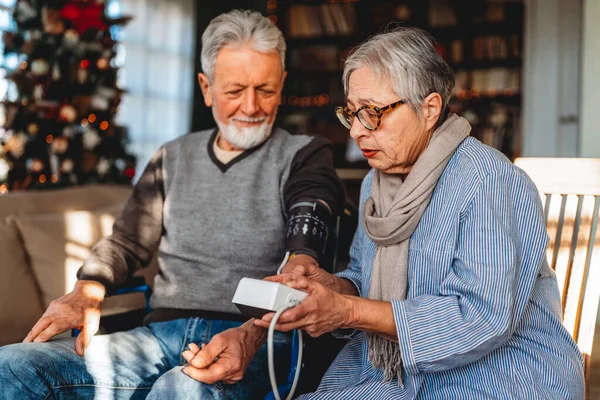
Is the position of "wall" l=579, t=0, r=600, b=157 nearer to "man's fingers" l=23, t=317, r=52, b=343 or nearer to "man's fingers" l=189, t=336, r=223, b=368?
"man's fingers" l=189, t=336, r=223, b=368

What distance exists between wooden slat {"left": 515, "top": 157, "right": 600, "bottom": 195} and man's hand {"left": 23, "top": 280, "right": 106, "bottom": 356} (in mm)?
1171

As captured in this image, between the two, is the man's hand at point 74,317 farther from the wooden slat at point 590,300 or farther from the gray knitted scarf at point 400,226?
the wooden slat at point 590,300

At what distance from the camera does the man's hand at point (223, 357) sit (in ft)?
4.03

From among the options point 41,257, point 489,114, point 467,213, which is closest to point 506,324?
point 467,213

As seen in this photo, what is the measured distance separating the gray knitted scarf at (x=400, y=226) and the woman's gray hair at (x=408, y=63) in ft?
0.28

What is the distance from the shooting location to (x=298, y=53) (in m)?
6.20

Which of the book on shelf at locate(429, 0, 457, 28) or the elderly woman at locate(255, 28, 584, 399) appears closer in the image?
the elderly woman at locate(255, 28, 584, 399)

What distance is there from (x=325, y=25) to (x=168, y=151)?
4464 millimetres

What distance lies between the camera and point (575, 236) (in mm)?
1631

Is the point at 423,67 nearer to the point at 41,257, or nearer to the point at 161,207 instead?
the point at 161,207

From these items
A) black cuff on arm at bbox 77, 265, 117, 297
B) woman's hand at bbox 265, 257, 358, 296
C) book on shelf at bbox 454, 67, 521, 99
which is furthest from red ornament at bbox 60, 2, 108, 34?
woman's hand at bbox 265, 257, 358, 296

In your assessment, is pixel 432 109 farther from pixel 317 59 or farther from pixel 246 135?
pixel 317 59

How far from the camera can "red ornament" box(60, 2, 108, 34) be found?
168 inches

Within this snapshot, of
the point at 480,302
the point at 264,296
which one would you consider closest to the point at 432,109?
the point at 480,302
